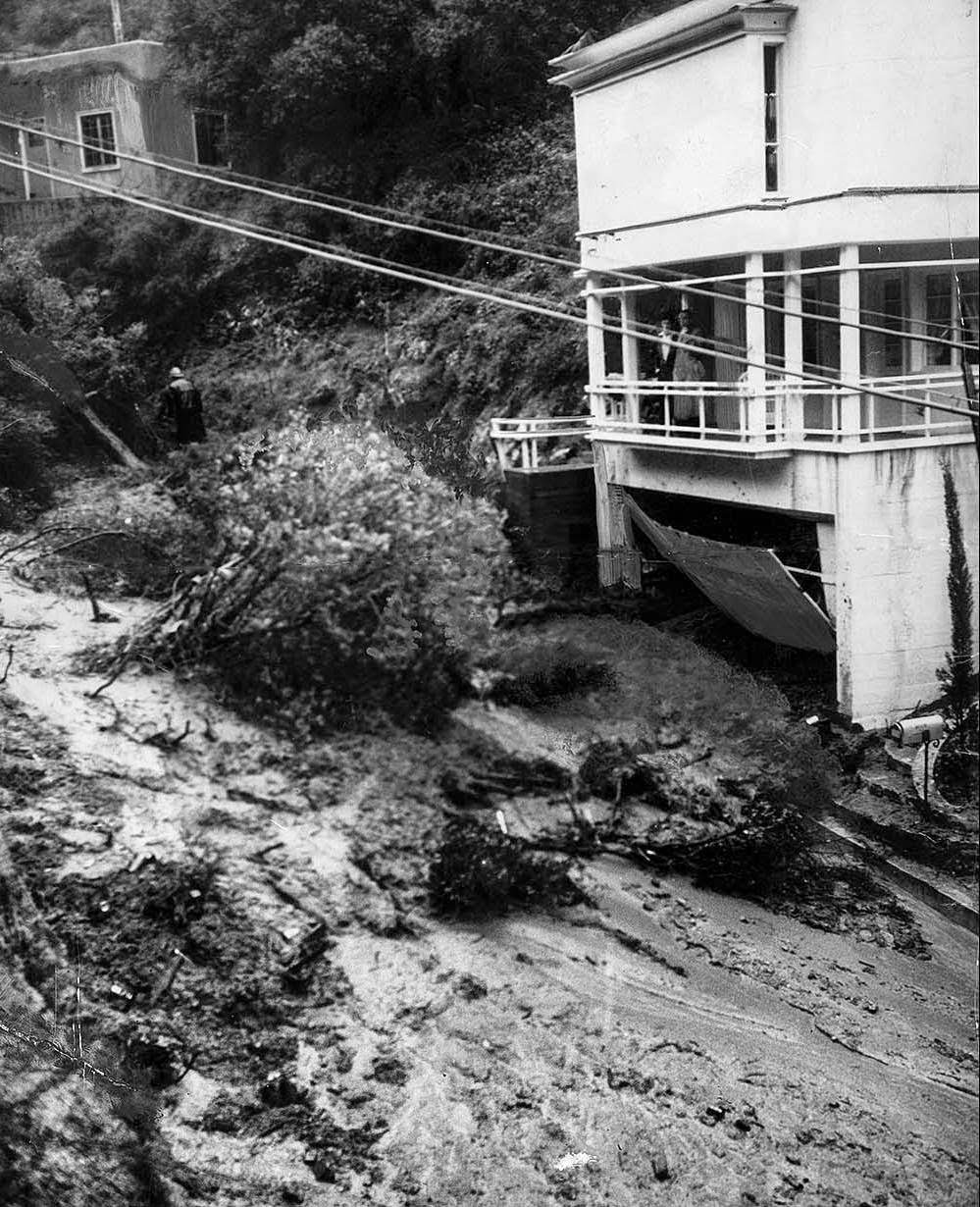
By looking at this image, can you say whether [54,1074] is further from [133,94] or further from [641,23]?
[641,23]

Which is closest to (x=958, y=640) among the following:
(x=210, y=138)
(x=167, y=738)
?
(x=167, y=738)

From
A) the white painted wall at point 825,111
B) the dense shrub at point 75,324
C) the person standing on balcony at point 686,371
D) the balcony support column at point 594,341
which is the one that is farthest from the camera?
the dense shrub at point 75,324

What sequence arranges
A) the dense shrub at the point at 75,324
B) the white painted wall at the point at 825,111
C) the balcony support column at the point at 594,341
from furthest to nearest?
the dense shrub at the point at 75,324 < the balcony support column at the point at 594,341 < the white painted wall at the point at 825,111

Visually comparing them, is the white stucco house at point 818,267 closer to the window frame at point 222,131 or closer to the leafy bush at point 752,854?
the leafy bush at point 752,854

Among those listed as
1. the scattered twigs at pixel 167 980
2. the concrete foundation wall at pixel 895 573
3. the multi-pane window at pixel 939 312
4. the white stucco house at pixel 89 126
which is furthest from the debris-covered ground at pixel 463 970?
the white stucco house at pixel 89 126

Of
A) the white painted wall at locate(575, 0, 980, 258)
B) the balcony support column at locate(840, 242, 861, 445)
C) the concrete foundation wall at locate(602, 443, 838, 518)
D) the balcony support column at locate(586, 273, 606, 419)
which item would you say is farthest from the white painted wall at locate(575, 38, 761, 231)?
the concrete foundation wall at locate(602, 443, 838, 518)

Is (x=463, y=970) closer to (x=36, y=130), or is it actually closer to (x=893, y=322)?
(x=893, y=322)
